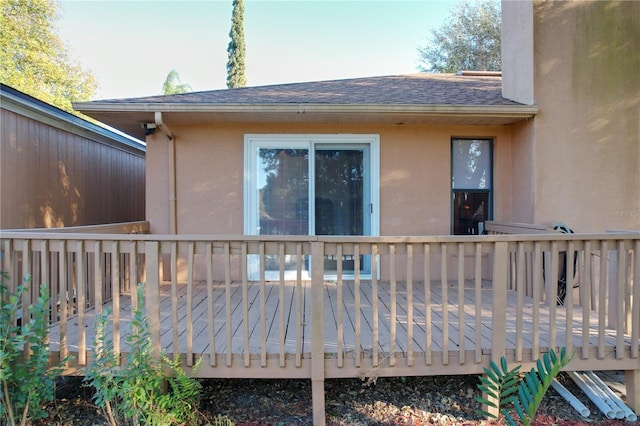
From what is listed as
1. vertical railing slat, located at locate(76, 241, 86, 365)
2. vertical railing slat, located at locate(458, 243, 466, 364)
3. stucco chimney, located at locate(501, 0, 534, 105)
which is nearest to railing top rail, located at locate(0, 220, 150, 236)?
vertical railing slat, located at locate(76, 241, 86, 365)

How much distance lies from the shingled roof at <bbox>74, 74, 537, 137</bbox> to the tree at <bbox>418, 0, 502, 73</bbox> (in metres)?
11.5

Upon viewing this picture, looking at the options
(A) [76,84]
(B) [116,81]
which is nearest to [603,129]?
(A) [76,84]

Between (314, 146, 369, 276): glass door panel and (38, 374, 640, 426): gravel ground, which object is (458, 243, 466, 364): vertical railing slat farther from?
(314, 146, 369, 276): glass door panel

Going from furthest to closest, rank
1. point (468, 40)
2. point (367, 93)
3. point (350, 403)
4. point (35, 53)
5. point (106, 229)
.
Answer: point (468, 40) < point (35, 53) < point (367, 93) < point (106, 229) < point (350, 403)

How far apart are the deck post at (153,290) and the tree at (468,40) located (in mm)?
15910

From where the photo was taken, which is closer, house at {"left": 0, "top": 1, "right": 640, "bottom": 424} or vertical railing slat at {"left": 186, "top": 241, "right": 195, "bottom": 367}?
vertical railing slat at {"left": 186, "top": 241, "right": 195, "bottom": 367}

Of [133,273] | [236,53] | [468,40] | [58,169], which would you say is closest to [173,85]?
[236,53]

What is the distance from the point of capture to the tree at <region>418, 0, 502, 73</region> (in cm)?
1442

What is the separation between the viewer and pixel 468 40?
1494 centimetres

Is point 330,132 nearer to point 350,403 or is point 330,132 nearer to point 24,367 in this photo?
point 350,403

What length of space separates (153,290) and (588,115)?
523 centimetres

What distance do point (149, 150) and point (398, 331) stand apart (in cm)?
388

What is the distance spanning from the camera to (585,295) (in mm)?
2414

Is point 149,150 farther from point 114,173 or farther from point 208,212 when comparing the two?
point 114,173
